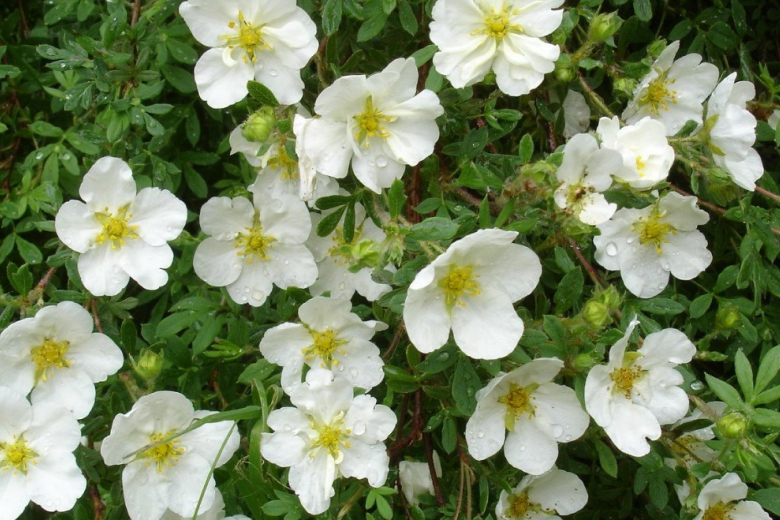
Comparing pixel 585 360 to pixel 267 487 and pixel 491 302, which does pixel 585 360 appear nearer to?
pixel 491 302

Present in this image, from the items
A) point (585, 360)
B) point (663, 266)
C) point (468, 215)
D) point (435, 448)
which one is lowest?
point (435, 448)

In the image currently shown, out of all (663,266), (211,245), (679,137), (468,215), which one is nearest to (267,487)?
(211,245)

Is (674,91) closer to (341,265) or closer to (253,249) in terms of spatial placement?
(341,265)

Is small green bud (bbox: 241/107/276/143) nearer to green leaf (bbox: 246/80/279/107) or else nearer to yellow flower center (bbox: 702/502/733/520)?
green leaf (bbox: 246/80/279/107)

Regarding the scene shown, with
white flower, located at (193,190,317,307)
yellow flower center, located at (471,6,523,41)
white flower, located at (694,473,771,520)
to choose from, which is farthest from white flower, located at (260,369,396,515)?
yellow flower center, located at (471,6,523,41)

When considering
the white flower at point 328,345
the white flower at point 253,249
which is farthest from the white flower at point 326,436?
the white flower at point 253,249
